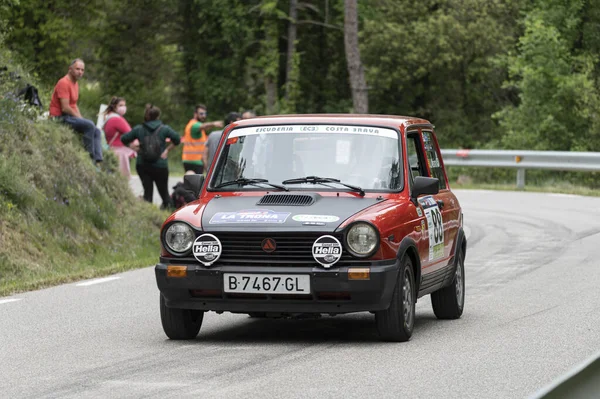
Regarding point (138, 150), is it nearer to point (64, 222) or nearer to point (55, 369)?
point (64, 222)

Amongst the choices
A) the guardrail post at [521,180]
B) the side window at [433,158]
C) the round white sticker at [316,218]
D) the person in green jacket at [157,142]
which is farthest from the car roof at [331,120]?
the guardrail post at [521,180]

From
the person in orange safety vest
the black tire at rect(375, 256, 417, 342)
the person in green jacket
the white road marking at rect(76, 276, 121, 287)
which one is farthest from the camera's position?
the person in orange safety vest

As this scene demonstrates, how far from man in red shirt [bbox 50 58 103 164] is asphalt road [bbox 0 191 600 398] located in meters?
4.45

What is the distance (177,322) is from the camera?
31.6ft

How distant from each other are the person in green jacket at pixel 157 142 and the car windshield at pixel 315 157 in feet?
32.6

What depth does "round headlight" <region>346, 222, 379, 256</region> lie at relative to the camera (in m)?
9.08

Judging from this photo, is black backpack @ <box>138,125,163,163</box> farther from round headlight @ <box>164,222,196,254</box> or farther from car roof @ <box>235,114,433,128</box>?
round headlight @ <box>164,222,196,254</box>

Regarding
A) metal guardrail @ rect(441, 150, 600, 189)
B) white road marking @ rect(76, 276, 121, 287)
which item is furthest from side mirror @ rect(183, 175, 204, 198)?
metal guardrail @ rect(441, 150, 600, 189)

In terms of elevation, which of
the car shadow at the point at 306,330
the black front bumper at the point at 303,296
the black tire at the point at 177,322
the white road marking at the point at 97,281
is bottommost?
the white road marking at the point at 97,281

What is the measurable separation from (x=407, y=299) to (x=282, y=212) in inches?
43.1

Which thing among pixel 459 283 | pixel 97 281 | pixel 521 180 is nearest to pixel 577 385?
pixel 459 283

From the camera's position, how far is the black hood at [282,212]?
912cm

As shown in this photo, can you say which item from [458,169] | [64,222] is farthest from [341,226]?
[458,169]

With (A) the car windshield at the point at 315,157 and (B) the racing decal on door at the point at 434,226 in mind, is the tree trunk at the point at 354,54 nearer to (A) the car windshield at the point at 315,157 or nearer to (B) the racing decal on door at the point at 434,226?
(B) the racing decal on door at the point at 434,226
